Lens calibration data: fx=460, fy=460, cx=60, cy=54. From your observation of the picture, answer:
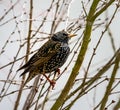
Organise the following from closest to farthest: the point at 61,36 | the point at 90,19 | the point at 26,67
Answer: the point at 90,19, the point at 26,67, the point at 61,36

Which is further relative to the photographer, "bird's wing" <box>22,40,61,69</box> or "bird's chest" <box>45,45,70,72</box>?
"bird's chest" <box>45,45,70,72</box>

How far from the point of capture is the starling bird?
3799 millimetres

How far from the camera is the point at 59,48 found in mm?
4141

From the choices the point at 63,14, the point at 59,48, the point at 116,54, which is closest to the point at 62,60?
the point at 59,48

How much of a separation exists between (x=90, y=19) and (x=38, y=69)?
1516 mm

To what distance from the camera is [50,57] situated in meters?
3.90

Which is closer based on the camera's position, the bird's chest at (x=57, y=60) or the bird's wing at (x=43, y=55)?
the bird's wing at (x=43, y=55)

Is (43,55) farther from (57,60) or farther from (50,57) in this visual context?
(57,60)

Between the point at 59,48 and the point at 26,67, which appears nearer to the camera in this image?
the point at 26,67

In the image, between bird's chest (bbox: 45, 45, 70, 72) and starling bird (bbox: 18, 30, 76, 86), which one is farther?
bird's chest (bbox: 45, 45, 70, 72)

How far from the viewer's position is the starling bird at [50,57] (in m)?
3.80

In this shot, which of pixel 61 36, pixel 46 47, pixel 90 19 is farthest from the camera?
pixel 61 36

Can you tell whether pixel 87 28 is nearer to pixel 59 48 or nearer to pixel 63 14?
pixel 63 14

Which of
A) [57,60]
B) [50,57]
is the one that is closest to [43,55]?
→ [50,57]
